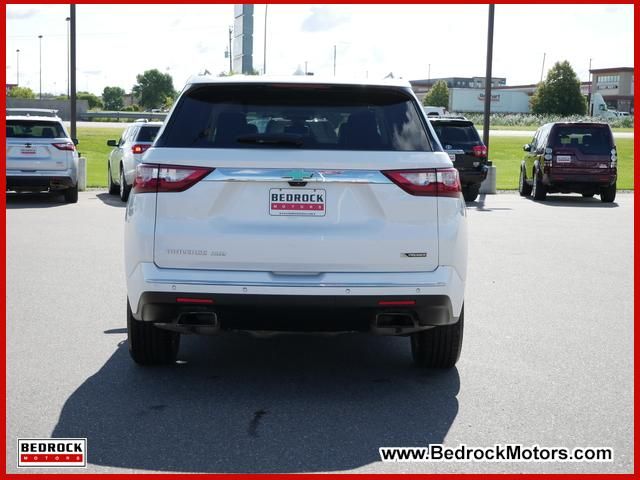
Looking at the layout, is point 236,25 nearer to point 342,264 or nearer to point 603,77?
point 342,264

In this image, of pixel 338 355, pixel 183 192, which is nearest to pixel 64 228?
pixel 338 355

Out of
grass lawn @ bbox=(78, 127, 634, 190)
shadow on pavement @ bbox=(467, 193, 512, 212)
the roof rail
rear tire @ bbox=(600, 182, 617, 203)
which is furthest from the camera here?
the roof rail

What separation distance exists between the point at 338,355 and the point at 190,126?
208cm

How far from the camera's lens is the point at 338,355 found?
6957mm

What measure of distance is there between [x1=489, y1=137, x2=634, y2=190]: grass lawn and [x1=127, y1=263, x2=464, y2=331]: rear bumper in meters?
22.7

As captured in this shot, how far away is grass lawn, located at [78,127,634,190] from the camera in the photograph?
30453 mm

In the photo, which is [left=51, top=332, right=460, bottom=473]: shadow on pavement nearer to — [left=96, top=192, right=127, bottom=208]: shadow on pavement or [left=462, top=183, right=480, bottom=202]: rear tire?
[left=96, top=192, right=127, bottom=208]: shadow on pavement

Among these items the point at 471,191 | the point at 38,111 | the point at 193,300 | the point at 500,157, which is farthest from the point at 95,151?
the point at 193,300

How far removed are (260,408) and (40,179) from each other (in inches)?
603

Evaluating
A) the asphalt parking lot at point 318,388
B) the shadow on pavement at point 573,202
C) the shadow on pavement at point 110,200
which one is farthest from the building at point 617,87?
the asphalt parking lot at point 318,388

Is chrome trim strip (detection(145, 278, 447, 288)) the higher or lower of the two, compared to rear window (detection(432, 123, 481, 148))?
lower

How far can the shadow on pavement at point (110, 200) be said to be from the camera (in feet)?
66.4

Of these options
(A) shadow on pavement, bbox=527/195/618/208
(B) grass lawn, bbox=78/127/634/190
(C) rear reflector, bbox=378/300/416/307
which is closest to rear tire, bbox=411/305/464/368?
(C) rear reflector, bbox=378/300/416/307

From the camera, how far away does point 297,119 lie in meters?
5.82
